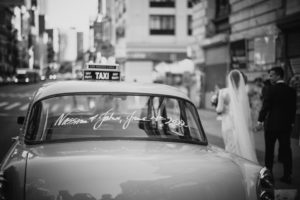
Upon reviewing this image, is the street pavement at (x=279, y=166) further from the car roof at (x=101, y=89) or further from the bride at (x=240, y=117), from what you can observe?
the car roof at (x=101, y=89)

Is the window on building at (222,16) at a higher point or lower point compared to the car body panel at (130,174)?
higher

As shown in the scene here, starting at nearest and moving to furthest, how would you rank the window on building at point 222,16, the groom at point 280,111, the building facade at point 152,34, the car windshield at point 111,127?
the car windshield at point 111,127, the groom at point 280,111, the window on building at point 222,16, the building facade at point 152,34

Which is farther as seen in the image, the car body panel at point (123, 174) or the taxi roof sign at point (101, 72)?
the taxi roof sign at point (101, 72)

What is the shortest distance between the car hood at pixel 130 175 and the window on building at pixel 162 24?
49.0m

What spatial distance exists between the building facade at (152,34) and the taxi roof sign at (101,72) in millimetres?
40983

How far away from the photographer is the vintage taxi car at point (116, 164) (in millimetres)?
2941

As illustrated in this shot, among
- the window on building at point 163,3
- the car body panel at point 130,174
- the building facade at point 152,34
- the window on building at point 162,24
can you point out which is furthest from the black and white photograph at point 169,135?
the window on building at point 163,3

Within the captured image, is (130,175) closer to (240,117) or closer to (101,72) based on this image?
(240,117)

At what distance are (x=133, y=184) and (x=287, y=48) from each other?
1373 cm

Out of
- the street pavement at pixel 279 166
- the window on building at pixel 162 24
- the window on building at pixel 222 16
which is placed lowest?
the street pavement at pixel 279 166

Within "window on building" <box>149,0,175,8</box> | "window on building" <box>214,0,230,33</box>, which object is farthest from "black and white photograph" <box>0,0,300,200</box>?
"window on building" <box>149,0,175,8</box>

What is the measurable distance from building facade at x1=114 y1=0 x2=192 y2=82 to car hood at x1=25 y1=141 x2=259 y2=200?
47.1 metres

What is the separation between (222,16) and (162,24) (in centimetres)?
2907

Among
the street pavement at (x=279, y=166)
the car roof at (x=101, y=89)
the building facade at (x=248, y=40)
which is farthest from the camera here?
the building facade at (x=248, y=40)
